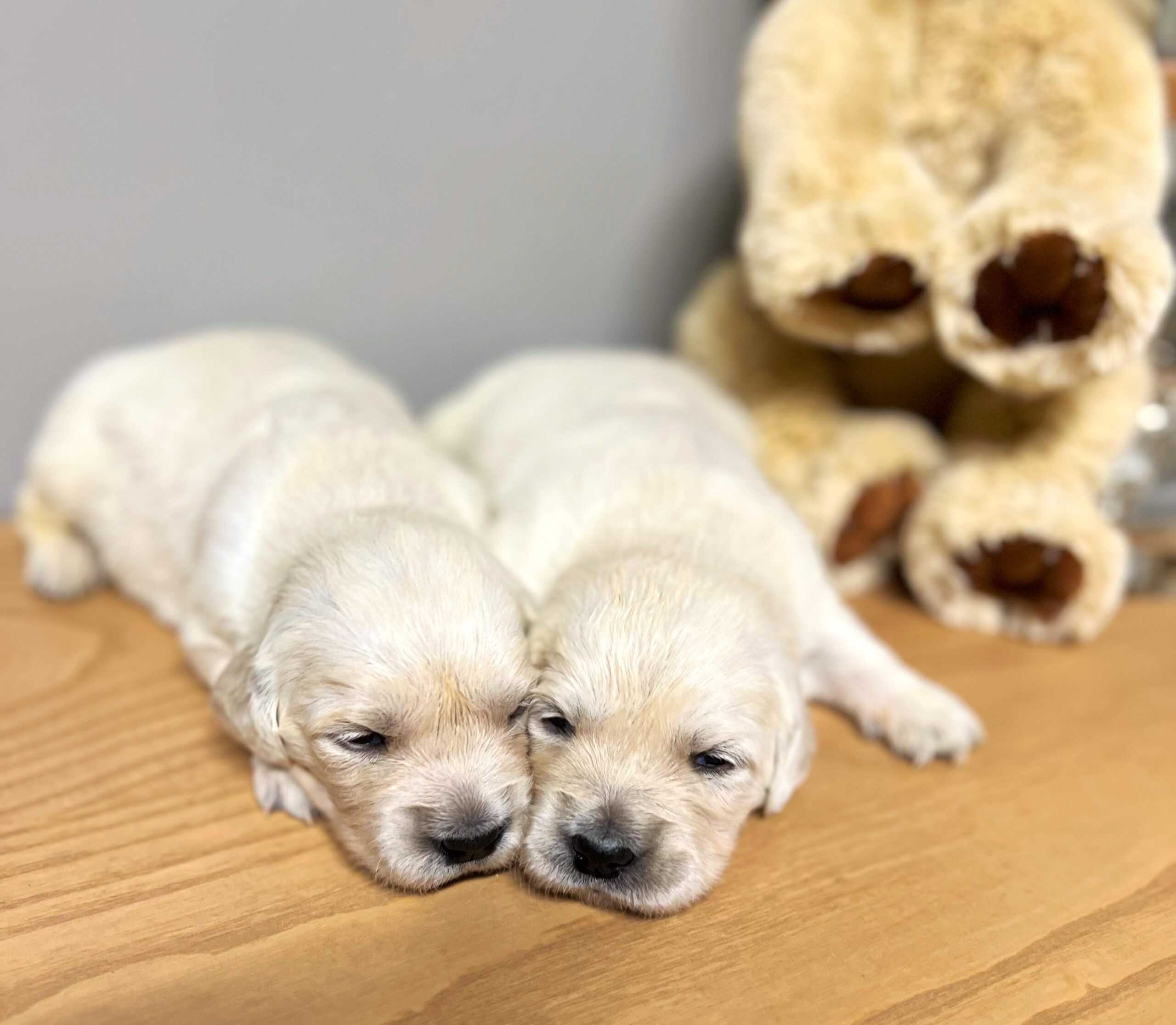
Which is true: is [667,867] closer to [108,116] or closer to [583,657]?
Result: [583,657]

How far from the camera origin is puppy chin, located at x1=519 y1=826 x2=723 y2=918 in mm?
1504

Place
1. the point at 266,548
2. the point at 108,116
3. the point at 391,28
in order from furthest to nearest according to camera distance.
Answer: the point at 391,28 < the point at 108,116 < the point at 266,548

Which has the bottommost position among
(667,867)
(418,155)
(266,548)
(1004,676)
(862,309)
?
(1004,676)

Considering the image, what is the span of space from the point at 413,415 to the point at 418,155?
82cm

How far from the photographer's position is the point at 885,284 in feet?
7.59

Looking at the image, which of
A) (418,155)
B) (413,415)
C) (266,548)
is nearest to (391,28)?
(418,155)

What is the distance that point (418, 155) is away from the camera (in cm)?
286

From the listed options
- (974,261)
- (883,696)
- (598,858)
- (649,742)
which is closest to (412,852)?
(598,858)

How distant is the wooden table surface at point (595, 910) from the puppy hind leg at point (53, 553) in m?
0.44

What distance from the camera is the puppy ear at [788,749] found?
1.70 m

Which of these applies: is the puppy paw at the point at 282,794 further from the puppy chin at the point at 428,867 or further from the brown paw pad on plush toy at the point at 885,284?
the brown paw pad on plush toy at the point at 885,284

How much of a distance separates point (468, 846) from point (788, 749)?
598mm

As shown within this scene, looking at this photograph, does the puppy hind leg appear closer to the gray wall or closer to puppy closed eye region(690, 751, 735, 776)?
the gray wall

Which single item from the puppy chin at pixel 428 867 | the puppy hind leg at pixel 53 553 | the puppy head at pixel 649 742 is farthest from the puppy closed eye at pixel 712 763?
the puppy hind leg at pixel 53 553
